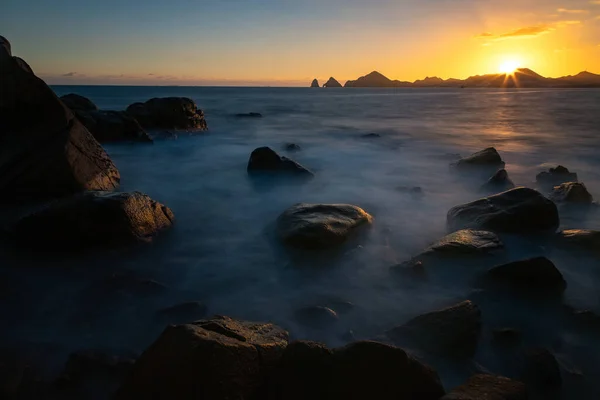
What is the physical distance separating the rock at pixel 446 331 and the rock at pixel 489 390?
613 millimetres

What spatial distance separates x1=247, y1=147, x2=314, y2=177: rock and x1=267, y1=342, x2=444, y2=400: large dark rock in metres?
7.02

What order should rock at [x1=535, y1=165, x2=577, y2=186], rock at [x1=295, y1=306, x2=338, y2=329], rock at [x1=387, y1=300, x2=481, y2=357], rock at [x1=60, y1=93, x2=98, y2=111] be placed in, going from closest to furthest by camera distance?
rock at [x1=387, y1=300, x2=481, y2=357], rock at [x1=295, y1=306, x2=338, y2=329], rock at [x1=535, y1=165, x2=577, y2=186], rock at [x1=60, y1=93, x2=98, y2=111]

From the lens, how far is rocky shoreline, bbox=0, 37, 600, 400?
8.13ft

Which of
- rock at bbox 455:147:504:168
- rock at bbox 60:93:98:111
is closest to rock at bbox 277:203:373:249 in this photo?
rock at bbox 455:147:504:168

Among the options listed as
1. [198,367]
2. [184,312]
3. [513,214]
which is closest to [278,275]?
[184,312]

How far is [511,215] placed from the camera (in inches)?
222

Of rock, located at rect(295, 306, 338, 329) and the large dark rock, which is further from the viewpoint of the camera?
rock, located at rect(295, 306, 338, 329)

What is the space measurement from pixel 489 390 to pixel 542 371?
0.82 meters

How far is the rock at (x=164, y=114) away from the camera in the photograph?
59.2 feet

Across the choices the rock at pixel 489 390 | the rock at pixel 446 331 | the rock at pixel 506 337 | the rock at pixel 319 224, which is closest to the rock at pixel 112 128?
the rock at pixel 319 224

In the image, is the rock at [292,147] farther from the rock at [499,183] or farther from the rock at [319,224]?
the rock at [319,224]

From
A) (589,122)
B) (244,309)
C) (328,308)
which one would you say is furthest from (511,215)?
(589,122)

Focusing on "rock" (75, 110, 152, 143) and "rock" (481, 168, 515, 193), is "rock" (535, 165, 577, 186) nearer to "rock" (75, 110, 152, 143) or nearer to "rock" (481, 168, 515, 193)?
"rock" (481, 168, 515, 193)

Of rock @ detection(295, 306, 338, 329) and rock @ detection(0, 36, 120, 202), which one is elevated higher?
rock @ detection(0, 36, 120, 202)
